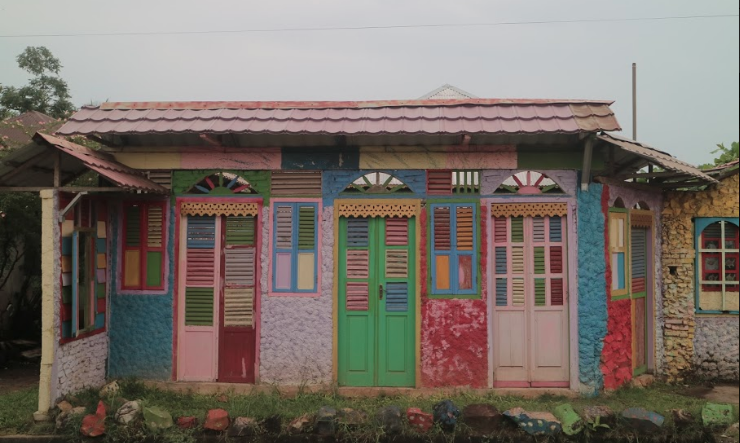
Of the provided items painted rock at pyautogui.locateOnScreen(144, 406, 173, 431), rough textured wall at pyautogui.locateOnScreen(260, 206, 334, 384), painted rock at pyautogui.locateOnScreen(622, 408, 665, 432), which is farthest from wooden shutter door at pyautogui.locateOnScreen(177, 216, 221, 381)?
painted rock at pyautogui.locateOnScreen(622, 408, 665, 432)

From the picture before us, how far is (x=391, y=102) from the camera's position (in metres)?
6.82

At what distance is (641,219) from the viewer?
7.28 meters

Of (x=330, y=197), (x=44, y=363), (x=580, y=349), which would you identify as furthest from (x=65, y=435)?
(x=580, y=349)

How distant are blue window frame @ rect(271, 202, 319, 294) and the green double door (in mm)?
366

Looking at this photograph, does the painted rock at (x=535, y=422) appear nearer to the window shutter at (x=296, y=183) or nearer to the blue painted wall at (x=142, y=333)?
the window shutter at (x=296, y=183)

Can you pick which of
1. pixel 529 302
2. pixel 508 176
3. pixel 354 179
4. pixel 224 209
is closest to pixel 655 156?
pixel 508 176

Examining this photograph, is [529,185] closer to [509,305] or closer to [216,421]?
[509,305]

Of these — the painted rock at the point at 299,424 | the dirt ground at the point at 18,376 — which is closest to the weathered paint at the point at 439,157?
the painted rock at the point at 299,424

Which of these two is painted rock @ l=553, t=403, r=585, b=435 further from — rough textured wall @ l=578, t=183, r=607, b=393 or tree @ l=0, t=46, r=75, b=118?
tree @ l=0, t=46, r=75, b=118

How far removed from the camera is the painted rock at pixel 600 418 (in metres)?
5.33

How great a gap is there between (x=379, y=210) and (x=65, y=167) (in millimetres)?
3830

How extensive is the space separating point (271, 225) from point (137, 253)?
1772mm

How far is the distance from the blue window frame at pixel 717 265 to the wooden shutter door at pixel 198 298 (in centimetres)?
662

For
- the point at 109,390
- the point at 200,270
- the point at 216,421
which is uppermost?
the point at 200,270
